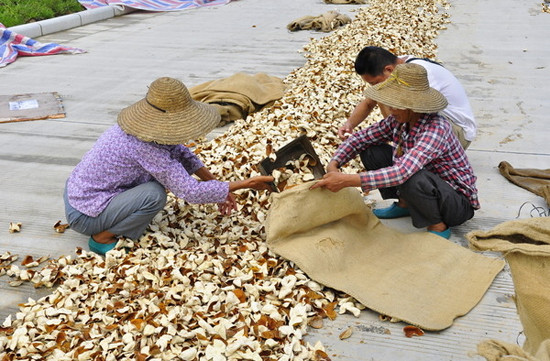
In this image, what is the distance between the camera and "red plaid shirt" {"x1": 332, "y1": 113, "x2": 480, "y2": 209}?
9.18 ft

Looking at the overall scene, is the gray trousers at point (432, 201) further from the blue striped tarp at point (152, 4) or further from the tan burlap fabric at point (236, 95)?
the blue striped tarp at point (152, 4)

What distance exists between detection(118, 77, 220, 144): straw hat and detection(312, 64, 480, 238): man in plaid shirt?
2.23 feet

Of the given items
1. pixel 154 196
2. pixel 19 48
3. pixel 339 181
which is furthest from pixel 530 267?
pixel 19 48

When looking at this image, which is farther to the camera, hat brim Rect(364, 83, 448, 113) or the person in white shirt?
the person in white shirt

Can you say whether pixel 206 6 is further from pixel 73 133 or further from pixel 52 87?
pixel 73 133

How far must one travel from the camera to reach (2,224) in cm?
332

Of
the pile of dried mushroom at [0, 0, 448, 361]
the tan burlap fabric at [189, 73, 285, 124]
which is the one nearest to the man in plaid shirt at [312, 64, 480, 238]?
the pile of dried mushroom at [0, 0, 448, 361]

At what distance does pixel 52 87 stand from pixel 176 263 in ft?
12.5

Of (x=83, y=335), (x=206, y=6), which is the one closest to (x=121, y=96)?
(x=83, y=335)

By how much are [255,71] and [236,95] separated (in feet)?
5.17

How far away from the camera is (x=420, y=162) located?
2807 mm

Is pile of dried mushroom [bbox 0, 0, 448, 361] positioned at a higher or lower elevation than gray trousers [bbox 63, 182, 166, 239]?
lower

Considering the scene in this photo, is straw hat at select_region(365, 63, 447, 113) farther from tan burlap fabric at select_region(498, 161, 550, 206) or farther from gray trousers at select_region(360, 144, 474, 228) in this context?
tan burlap fabric at select_region(498, 161, 550, 206)

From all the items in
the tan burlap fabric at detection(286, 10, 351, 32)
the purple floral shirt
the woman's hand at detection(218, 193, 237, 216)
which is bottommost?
the tan burlap fabric at detection(286, 10, 351, 32)
